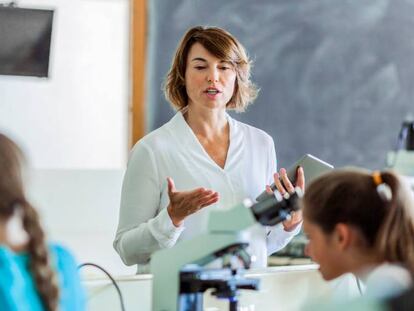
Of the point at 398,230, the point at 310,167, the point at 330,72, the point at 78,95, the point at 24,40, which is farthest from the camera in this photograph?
the point at 330,72

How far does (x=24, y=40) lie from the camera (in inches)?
95.2

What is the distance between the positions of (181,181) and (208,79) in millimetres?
257

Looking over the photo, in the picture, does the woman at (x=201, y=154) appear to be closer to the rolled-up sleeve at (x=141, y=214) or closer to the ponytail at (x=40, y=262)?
the rolled-up sleeve at (x=141, y=214)

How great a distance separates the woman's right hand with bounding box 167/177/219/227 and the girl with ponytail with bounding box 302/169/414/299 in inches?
8.5

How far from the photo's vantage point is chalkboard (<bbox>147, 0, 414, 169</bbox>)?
3021mm

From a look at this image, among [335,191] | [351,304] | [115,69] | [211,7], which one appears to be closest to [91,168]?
[115,69]

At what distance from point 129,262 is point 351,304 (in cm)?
75

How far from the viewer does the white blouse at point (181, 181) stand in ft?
5.63

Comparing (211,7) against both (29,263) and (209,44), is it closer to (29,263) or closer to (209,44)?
(209,44)

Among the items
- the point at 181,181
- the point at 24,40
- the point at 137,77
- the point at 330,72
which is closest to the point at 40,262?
the point at 181,181

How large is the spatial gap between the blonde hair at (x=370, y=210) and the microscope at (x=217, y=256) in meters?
0.07

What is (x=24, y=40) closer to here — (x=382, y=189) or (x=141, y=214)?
(x=141, y=214)

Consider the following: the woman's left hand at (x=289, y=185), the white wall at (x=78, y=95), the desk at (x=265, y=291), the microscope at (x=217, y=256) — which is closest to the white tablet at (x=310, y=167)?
the woman's left hand at (x=289, y=185)

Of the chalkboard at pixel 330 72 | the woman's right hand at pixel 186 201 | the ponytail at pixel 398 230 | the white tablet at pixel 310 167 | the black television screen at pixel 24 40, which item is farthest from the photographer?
the chalkboard at pixel 330 72
